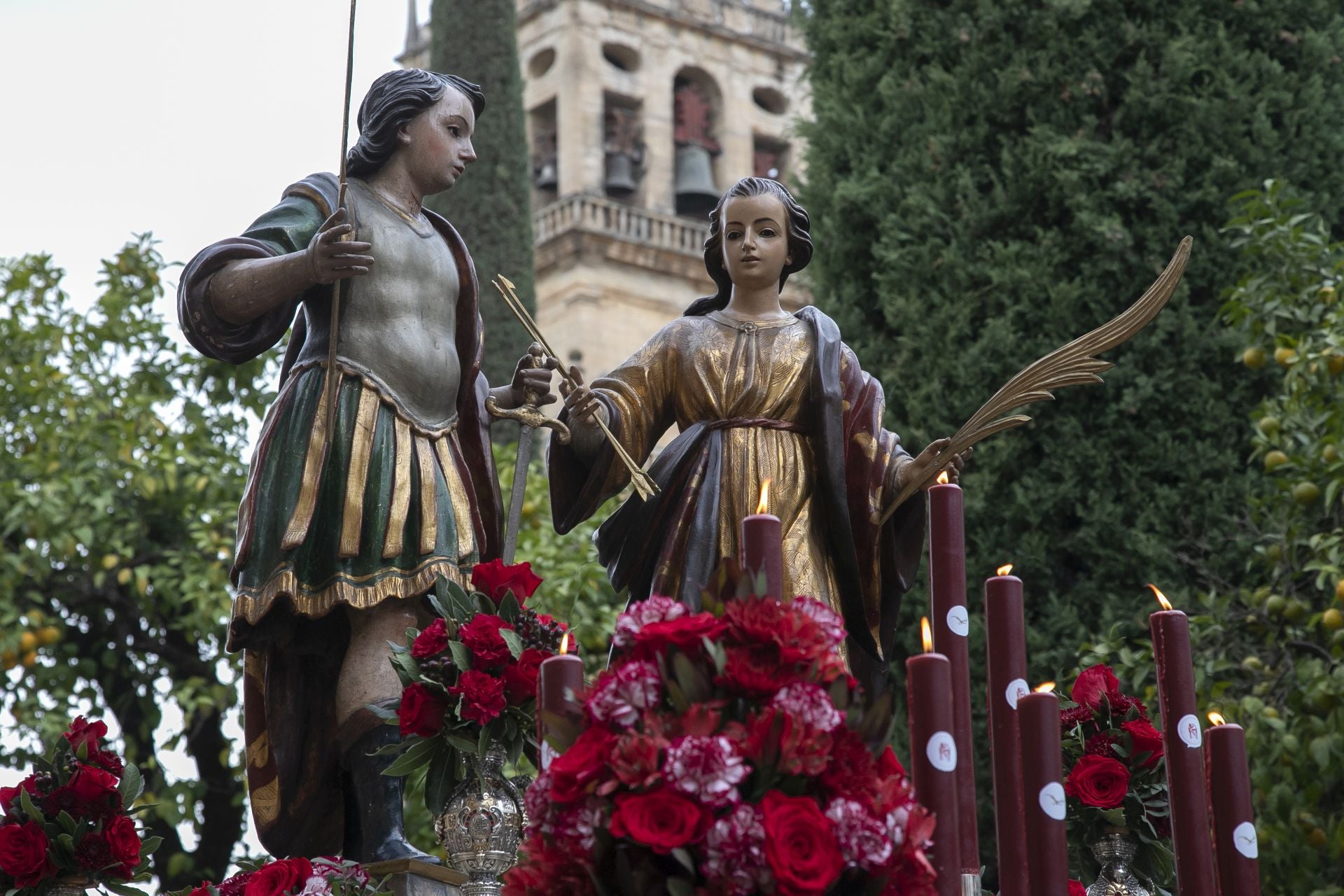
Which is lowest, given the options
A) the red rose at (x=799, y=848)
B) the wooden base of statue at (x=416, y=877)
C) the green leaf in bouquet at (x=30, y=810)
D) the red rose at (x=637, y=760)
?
the red rose at (x=799, y=848)

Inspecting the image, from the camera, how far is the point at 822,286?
13.6 m

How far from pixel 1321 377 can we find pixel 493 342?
13077mm

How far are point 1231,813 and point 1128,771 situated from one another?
1.83 m

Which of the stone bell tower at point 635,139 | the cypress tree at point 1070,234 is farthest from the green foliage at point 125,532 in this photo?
the stone bell tower at point 635,139

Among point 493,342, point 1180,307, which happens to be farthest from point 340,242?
point 493,342

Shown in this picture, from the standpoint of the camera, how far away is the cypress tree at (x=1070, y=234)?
1217 cm

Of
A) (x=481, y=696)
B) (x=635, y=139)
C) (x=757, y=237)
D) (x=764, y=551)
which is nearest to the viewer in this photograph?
(x=764, y=551)

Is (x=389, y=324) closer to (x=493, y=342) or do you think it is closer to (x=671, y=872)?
(x=671, y=872)

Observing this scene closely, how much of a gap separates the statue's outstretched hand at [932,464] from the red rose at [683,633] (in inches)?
91.3

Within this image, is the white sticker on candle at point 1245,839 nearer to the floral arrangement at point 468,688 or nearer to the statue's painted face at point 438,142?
the floral arrangement at point 468,688

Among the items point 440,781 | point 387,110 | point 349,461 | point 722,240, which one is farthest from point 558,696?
point 387,110

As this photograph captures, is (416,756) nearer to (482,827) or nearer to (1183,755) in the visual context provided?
(482,827)

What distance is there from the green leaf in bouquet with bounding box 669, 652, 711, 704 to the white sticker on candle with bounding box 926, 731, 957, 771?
0.36 m

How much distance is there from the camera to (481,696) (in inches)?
200
